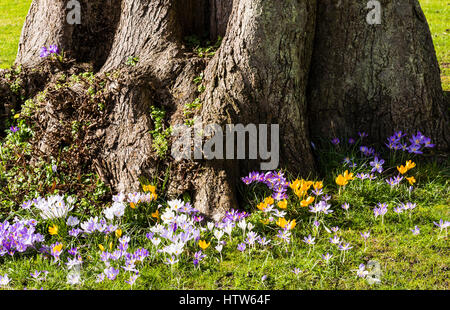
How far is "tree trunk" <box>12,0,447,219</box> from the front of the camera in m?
3.94

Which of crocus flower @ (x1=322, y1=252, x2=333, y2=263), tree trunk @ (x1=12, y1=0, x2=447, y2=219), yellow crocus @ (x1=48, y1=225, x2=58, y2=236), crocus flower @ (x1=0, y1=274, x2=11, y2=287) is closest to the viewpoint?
crocus flower @ (x1=0, y1=274, x2=11, y2=287)

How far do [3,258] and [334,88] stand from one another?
2.93 metres

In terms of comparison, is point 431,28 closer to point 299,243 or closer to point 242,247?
point 299,243

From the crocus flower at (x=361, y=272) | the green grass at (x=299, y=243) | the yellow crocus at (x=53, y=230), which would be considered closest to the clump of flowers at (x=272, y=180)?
the green grass at (x=299, y=243)

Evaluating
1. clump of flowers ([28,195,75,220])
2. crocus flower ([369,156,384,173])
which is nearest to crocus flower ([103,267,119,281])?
clump of flowers ([28,195,75,220])

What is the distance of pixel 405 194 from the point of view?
155 inches

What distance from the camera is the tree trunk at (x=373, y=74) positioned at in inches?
170

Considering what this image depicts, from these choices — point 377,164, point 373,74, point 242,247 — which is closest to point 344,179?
point 377,164

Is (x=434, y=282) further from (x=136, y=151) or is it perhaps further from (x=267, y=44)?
(x=136, y=151)

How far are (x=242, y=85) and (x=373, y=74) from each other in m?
1.20

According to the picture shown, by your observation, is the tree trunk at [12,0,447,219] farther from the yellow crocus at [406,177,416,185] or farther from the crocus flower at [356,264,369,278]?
the crocus flower at [356,264,369,278]

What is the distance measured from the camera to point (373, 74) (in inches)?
171

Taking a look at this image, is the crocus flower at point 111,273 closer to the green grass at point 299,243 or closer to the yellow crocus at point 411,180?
the green grass at point 299,243
